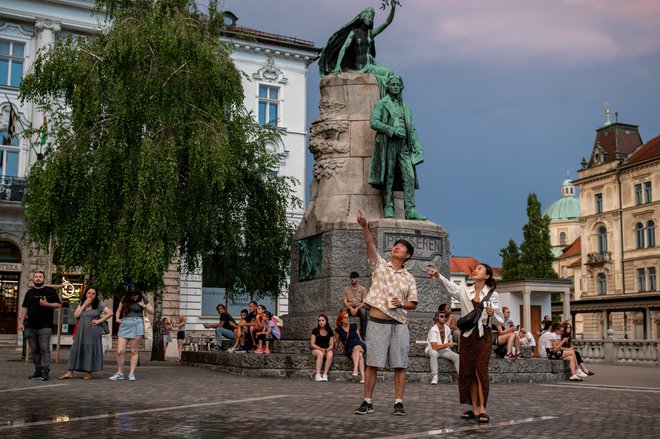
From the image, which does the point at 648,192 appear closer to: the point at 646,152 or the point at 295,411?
the point at 646,152

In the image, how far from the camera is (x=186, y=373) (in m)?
15.8

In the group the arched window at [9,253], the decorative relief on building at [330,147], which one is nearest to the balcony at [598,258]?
the arched window at [9,253]

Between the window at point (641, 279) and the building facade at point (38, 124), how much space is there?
42289 mm

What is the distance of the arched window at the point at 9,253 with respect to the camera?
34.9 metres

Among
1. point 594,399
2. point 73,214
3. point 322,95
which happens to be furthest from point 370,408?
point 73,214

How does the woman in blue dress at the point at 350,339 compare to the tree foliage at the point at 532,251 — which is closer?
the woman in blue dress at the point at 350,339

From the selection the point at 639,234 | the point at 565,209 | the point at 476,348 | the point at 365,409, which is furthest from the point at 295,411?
the point at 565,209

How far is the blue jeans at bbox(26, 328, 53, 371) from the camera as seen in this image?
13477mm

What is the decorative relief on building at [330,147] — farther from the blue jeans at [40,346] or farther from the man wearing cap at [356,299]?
the blue jeans at [40,346]

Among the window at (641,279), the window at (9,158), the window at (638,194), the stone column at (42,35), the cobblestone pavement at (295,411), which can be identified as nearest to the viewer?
the cobblestone pavement at (295,411)

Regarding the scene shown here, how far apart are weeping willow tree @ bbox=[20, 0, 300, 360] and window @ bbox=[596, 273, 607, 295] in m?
63.9

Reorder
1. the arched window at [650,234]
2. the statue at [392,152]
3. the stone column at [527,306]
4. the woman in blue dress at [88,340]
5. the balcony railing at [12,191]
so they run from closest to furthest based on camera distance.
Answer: the woman in blue dress at [88,340]
the statue at [392,152]
the stone column at [527,306]
the balcony railing at [12,191]
the arched window at [650,234]

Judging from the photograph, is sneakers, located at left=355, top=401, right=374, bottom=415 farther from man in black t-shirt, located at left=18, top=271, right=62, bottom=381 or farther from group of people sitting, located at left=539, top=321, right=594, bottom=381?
group of people sitting, located at left=539, top=321, right=594, bottom=381

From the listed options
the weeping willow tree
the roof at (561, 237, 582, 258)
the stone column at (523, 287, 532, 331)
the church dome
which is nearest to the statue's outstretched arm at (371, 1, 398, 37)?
the weeping willow tree
